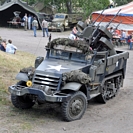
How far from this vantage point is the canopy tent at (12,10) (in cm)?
3459

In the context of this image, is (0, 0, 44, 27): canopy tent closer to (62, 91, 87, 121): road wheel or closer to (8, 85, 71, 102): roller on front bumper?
(62, 91, 87, 121): road wheel

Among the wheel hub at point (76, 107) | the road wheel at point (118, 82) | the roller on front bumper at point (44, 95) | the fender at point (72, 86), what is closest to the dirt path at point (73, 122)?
the wheel hub at point (76, 107)

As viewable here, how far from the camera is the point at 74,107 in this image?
940 centimetres

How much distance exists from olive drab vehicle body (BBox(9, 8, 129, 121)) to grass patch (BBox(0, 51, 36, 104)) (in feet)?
4.75

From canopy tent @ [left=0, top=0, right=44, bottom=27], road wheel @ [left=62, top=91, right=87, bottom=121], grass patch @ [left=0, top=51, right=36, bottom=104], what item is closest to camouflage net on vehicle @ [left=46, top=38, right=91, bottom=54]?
road wheel @ [left=62, top=91, right=87, bottom=121]

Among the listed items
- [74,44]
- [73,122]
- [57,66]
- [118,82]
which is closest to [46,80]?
[57,66]

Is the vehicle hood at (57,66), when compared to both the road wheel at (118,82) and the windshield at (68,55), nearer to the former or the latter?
the windshield at (68,55)

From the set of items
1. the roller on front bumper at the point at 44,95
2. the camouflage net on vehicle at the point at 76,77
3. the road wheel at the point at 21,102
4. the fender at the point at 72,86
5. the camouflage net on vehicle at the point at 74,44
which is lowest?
the road wheel at the point at 21,102

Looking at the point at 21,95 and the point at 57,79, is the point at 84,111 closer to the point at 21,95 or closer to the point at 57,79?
the point at 57,79

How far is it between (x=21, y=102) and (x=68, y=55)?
6.43 ft

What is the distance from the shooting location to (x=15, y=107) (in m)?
10.2

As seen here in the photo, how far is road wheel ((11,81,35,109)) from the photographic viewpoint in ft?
32.9

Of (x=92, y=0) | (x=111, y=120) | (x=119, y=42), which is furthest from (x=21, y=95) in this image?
(x=92, y=0)

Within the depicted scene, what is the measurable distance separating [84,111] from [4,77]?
4.49 metres
